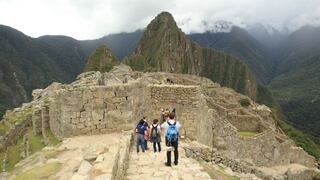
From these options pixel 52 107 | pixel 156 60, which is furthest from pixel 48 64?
pixel 52 107

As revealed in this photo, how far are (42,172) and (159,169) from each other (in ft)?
9.50

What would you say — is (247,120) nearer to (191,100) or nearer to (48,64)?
(191,100)

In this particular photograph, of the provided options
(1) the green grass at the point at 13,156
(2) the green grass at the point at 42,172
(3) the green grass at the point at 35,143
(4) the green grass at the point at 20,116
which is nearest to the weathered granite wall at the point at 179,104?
(3) the green grass at the point at 35,143

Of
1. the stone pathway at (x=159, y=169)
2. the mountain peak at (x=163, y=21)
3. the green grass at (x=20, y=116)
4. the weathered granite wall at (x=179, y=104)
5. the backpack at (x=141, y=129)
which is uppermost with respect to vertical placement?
the mountain peak at (x=163, y=21)

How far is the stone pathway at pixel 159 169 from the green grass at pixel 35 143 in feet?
25.8

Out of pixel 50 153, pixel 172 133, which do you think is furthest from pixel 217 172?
pixel 50 153

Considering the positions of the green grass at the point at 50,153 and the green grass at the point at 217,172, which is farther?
the green grass at the point at 50,153

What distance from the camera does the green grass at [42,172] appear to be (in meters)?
11.2

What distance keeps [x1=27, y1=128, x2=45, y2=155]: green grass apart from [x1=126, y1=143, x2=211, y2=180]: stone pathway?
7.85 m

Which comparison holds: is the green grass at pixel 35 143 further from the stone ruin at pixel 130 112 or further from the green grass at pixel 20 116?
the green grass at pixel 20 116

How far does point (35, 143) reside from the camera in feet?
69.8

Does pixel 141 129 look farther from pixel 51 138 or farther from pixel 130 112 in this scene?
pixel 51 138

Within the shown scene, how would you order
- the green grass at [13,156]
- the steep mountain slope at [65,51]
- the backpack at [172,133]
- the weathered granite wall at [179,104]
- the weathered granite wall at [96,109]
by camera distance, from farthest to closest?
1. the steep mountain slope at [65,51]
2. the green grass at [13,156]
3. the weathered granite wall at [179,104]
4. the weathered granite wall at [96,109]
5. the backpack at [172,133]

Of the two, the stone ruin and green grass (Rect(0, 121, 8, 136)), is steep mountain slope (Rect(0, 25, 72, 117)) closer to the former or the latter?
green grass (Rect(0, 121, 8, 136))
